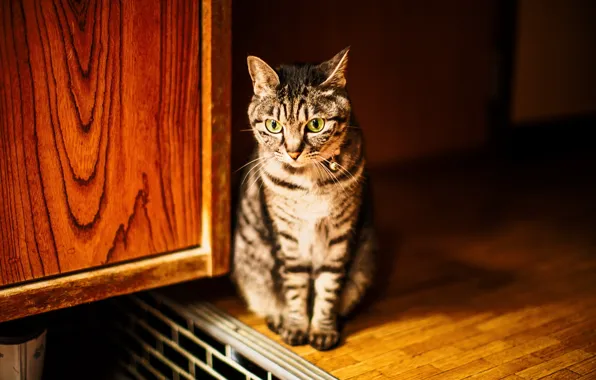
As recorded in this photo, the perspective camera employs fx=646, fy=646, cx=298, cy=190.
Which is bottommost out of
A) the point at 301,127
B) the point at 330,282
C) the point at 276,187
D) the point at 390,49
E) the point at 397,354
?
the point at 397,354

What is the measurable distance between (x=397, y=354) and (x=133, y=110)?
79 cm

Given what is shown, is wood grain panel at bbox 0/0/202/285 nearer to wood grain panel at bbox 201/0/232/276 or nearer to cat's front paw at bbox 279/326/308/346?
wood grain panel at bbox 201/0/232/276

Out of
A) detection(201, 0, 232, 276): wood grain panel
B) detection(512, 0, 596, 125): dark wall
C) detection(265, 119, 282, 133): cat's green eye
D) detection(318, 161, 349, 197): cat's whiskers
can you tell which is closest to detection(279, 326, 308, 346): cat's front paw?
detection(201, 0, 232, 276): wood grain panel

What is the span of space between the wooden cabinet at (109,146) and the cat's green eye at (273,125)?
0.43 ft

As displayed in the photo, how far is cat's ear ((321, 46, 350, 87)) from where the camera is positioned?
1.39 meters

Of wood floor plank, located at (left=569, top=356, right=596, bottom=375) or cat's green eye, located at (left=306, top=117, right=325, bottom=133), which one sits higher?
cat's green eye, located at (left=306, top=117, right=325, bottom=133)

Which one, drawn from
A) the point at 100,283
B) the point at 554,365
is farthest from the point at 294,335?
the point at 554,365

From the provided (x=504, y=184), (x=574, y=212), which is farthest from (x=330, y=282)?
(x=504, y=184)

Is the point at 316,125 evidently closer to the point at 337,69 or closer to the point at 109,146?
the point at 337,69

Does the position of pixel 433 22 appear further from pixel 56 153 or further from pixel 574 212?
pixel 56 153

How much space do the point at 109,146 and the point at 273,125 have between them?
1.16 ft

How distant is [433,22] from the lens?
2770mm

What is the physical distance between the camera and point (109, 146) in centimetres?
138

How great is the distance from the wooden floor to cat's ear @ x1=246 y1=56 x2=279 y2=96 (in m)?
0.58
